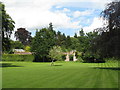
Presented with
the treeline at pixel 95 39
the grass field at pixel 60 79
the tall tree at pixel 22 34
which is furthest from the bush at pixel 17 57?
the grass field at pixel 60 79

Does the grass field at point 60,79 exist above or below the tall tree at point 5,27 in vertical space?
below

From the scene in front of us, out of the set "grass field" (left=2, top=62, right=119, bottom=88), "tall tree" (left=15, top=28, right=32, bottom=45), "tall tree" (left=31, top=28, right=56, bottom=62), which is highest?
"tall tree" (left=15, top=28, right=32, bottom=45)

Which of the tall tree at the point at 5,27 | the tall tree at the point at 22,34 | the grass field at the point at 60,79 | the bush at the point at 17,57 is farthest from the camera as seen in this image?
the tall tree at the point at 22,34

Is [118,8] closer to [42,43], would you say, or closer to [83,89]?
[83,89]

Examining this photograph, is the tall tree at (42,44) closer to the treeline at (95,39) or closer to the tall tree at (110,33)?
the treeline at (95,39)

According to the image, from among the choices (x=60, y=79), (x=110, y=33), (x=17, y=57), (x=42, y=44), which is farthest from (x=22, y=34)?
(x=60, y=79)

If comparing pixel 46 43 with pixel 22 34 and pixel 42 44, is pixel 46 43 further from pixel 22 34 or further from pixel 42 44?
pixel 22 34

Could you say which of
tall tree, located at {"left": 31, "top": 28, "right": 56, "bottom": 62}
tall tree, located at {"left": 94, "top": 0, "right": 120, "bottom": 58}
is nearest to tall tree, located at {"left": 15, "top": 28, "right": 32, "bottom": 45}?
tall tree, located at {"left": 31, "top": 28, "right": 56, "bottom": 62}

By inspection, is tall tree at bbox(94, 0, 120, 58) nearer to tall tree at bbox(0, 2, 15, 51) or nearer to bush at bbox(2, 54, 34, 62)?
tall tree at bbox(0, 2, 15, 51)

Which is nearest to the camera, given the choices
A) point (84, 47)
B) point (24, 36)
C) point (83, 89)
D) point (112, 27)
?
point (83, 89)

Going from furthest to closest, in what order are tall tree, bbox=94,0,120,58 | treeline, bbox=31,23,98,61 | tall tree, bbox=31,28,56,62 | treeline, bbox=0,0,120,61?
tall tree, bbox=31,28,56,62 < treeline, bbox=31,23,98,61 < treeline, bbox=0,0,120,61 < tall tree, bbox=94,0,120,58

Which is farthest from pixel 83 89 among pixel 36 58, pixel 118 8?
pixel 36 58

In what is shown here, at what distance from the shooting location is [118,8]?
25703 millimetres

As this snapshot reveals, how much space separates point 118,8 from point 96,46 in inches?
244
